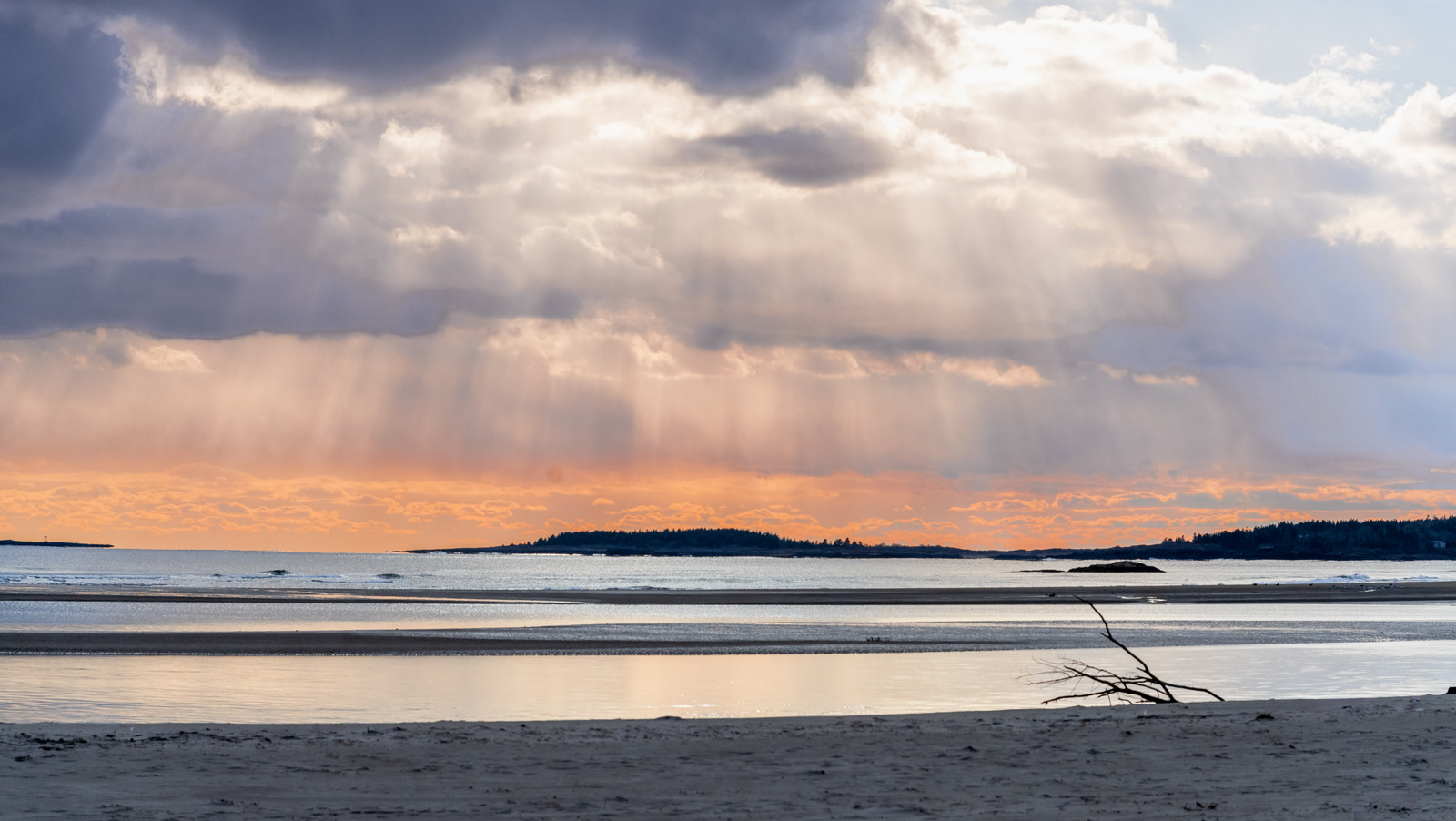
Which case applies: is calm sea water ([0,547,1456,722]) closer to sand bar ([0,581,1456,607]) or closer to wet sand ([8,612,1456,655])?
wet sand ([8,612,1456,655])

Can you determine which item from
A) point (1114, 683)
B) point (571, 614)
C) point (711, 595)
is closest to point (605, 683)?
point (1114, 683)

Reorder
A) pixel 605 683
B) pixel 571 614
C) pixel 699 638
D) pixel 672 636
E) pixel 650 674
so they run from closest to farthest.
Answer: pixel 605 683 < pixel 650 674 < pixel 699 638 < pixel 672 636 < pixel 571 614

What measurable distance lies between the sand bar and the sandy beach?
195 feet

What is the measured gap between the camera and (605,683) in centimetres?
3130

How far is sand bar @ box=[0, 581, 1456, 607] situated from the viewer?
7888cm

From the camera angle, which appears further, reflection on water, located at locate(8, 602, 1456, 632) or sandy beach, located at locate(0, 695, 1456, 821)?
reflection on water, located at locate(8, 602, 1456, 632)

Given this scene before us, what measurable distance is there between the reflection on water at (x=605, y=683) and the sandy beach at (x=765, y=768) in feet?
16.7

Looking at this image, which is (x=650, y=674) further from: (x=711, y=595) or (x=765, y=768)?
(x=711, y=595)

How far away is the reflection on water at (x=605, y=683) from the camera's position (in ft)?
82.8

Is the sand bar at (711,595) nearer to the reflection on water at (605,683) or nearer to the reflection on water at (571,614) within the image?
the reflection on water at (571,614)

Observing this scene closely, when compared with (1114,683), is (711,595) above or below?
above

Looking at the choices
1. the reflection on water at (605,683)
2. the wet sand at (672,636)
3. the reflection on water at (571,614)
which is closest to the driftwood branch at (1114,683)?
the reflection on water at (605,683)

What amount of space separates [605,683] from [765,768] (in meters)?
15.5

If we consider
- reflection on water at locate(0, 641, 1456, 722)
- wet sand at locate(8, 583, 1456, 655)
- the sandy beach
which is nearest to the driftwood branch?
reflection on water at locate(0, 641, 1456, 722)
